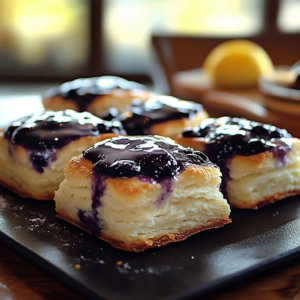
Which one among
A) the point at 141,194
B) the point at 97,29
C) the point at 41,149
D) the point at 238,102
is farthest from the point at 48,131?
the point at 97,29

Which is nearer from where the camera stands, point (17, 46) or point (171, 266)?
point (171, 266)

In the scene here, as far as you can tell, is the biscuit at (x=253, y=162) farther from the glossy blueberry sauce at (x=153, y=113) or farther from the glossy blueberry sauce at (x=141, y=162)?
the glossy blueberry sauce at (x=153, y=113)

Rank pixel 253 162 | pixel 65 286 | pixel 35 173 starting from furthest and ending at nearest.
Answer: pixel 35 173 → pixel 253 162 → pixel 65 286

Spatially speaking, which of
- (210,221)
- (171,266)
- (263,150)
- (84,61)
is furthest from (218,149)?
(84,61)

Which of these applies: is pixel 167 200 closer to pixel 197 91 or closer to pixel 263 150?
pixel 263 150

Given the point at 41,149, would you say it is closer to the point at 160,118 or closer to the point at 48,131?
the point at 48,131

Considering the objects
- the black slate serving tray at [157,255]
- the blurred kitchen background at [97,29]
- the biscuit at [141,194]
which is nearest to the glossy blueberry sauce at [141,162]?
the biscuit at [141,194]

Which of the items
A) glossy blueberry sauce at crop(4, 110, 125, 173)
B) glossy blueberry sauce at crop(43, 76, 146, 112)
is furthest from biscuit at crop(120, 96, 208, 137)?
glossy blueberry sauce at crop(43, 76, 146, 112)
